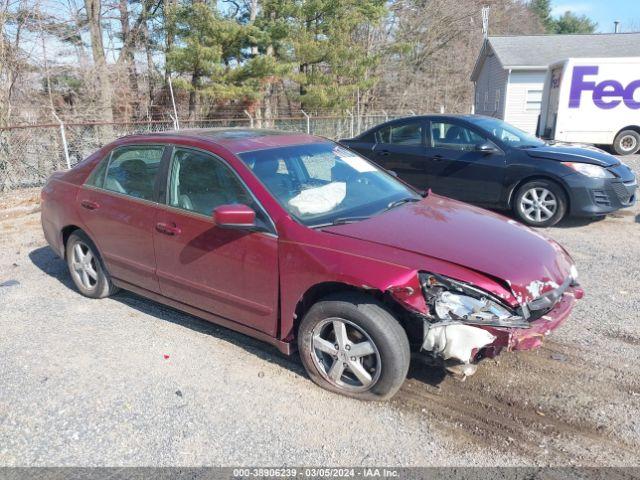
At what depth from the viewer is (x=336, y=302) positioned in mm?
3045

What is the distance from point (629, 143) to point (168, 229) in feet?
51.3

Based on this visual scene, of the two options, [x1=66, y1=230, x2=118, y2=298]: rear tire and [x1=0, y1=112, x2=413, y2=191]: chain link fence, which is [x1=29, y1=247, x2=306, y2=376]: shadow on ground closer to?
[x1=66, y1=230, x2=118, y2=298]: rear tire

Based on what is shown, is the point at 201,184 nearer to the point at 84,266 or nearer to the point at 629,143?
the point at 84,266

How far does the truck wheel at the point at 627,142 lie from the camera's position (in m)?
14.9

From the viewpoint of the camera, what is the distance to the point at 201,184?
3.78 metres

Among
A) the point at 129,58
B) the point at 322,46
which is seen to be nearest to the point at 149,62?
the point at 129,58

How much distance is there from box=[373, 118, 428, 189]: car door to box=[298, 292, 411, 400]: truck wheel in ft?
16.1

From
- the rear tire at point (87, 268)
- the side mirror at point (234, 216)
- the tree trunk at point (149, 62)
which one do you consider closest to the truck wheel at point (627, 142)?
the side mirror at point (234, 216)

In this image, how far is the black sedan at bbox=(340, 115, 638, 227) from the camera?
664 centimetres

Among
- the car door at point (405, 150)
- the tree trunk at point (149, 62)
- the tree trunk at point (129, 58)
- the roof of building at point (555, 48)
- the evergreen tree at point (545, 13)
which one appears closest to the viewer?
the car door at point (405, 150)

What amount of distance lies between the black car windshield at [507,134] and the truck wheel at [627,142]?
9557 mm

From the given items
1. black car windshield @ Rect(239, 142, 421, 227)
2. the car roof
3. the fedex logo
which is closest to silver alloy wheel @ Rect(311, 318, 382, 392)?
black car windshield @ Rect(239, 142, 421, 227)

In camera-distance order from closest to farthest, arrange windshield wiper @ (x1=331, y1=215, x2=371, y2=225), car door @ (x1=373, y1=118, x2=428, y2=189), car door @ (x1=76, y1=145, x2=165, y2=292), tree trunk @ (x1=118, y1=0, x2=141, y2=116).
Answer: windshield wiper @ (x1=331, y1=215, x2=371, y2=225)
car door @ (x1=76, y1=145, x2=165, y2=292)
car door @ (x1=373, y1=118, x2=428, y2=189)
tree trunk @ (x1=118, y1=0, x2=141, y2=116)

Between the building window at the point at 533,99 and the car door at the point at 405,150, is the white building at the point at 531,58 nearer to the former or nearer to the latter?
the building window at the point at 533,99
